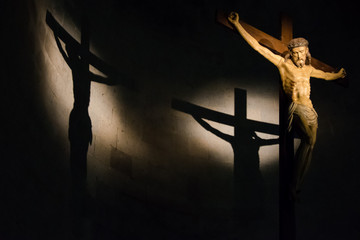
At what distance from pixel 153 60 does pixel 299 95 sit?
274 cm

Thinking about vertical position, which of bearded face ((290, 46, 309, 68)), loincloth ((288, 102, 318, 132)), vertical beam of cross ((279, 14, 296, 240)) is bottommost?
vertical beam of cross ((279, 14, 296, 240))

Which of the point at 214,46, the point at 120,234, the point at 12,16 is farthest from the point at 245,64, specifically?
the point at 12,16

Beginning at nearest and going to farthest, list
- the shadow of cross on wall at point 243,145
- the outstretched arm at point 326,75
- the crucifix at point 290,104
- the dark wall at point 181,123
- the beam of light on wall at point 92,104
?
the crucifix at point 290,104 < the beam of light on wall at point 92,104 < the dark wall at point 181,123 < the outstretched arm at point 326,75 < the shadow of cross on wall at point 243,145

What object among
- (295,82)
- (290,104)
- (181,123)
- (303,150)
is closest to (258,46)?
(295,82)

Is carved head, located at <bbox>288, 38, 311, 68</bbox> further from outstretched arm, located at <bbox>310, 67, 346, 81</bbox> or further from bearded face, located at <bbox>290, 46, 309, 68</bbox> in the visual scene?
outstretched arm, located at <bbox>310, 67, 346, 81</bbox>

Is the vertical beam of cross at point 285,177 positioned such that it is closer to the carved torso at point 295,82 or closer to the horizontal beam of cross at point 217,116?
the carved torso at point 295,82

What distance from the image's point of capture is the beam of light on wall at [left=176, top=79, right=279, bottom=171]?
29.0ft

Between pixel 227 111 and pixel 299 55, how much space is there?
2.74 metres

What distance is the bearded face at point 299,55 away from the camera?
652cm

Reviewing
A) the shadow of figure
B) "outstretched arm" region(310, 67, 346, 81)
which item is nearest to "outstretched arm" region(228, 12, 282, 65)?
"outstretched arm" region(310, 67, 346, 81)

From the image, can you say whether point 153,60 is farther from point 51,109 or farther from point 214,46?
point 51,109

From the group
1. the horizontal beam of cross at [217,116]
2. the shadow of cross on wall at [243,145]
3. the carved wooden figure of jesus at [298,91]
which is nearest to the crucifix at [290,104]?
the carved wooden figure of jesus at [298,91]

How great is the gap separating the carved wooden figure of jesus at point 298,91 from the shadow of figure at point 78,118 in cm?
183

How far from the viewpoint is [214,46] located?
9227mm
